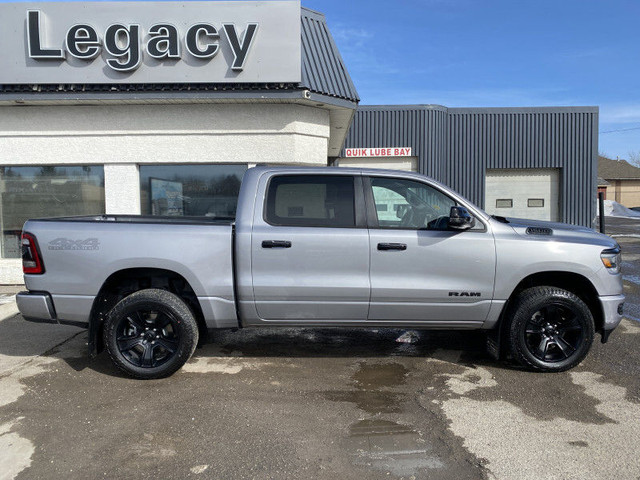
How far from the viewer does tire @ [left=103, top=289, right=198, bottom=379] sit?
4.40 m

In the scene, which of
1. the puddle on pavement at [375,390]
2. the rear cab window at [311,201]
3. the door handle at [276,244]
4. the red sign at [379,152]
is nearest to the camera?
→ the puddle on pavement at [375,390]

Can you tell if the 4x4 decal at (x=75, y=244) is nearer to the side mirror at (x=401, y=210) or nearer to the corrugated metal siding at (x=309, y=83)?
the side mirror at (x=401, y=210)

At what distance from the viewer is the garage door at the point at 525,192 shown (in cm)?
1681

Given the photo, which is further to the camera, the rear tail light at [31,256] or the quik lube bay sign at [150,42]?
the quik lube bay sign at [150,42]

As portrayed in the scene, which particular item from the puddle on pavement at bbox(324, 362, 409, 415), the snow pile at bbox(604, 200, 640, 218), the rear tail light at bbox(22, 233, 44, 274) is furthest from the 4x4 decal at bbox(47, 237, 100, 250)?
the snow pile at bbox(604, 200, 640, 218)

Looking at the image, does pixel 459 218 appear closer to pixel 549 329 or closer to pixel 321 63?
pixel 549 329

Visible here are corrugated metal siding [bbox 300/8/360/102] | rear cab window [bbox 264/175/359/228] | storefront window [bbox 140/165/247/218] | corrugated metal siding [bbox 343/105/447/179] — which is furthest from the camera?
corrugated metal siding [bbox 343/105/447/179]

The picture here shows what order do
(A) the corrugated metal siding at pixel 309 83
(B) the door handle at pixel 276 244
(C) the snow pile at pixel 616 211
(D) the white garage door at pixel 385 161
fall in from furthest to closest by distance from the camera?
1. (C) the snow pile at pixel 616 211
2. (D) the white garage door at pixel 385 161
3. (A) the corrugated metal siding at pixel 309 83
4. (B) the door handle at pixel 276 244

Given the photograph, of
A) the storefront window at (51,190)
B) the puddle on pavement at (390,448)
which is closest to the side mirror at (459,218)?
the puddle on pavement at (390,448)

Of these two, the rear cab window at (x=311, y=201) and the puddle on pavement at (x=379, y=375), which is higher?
the rear cab window at (x=311, y=201)

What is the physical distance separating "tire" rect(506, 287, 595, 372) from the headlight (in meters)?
0.41

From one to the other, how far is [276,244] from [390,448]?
76.7 inches

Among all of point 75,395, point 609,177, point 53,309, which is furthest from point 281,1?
point 609,177

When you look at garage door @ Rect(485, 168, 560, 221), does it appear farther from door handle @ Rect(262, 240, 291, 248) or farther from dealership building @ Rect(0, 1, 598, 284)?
door handle @ Rect(262, 240, 291, 248)
